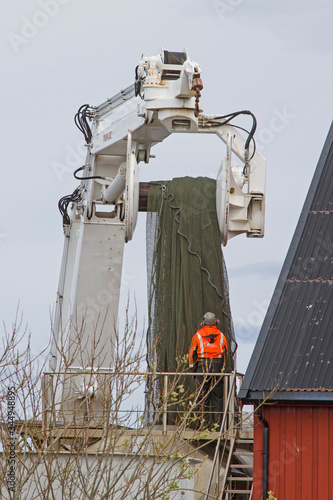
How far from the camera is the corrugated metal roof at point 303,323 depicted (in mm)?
13891

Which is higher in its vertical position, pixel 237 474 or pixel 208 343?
pixel 208 343

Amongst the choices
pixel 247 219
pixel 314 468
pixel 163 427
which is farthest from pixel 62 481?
pixel 247 219

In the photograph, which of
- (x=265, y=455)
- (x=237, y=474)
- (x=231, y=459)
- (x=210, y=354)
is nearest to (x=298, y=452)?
(x=265, y=455)

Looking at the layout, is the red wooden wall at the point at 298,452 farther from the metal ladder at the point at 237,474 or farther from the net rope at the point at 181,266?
the net rope at the point at 181,266

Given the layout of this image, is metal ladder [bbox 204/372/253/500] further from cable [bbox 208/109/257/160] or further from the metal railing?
cable [bbox 208/109/257/160]

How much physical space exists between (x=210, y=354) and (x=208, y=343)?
0.67 ft

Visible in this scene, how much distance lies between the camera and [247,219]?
48.1 feet

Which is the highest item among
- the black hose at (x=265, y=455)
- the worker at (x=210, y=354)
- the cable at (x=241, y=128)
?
the cable at (x=241, y=128)

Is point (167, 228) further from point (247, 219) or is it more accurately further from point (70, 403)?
point (70, 403)

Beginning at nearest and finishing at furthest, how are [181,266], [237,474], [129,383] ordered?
[129,383]
[181,266]
[237,474]

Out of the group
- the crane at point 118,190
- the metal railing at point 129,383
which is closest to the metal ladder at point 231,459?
the metal railing at point 129,383

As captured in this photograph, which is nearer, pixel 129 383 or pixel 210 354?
pixel 129 383

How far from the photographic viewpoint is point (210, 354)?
15.6 m

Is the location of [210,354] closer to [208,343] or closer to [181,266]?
[208,343]
